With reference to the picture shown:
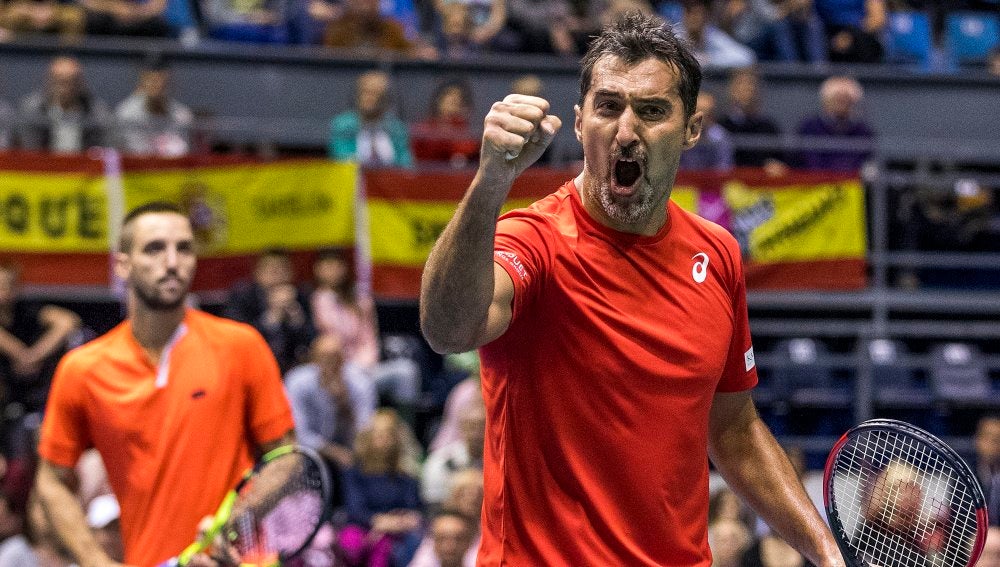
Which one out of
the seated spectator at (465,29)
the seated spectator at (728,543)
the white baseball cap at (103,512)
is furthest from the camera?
the seated spectator at (465,29)

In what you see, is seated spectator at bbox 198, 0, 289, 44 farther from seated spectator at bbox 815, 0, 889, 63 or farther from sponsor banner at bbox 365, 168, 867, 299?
seated spectator at bbox 815, 0, 889, 63

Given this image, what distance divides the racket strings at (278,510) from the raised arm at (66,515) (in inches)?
19.1

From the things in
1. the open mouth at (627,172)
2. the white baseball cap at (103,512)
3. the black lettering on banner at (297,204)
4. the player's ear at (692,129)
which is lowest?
the white baseball cap at (103,512)

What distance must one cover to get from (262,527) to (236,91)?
8036mm

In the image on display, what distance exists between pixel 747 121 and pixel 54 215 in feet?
18.8

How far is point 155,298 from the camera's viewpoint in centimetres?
577

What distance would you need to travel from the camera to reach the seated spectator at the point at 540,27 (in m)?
13.7

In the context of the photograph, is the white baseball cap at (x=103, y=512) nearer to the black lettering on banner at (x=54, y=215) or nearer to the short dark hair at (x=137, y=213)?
the short dark hair at (x=137, y=213)

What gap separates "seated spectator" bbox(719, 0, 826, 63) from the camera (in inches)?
574

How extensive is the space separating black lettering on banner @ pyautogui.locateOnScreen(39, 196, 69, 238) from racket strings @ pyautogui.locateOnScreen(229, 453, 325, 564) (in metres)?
5.89

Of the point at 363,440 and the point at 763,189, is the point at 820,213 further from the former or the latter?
the point at 363,440

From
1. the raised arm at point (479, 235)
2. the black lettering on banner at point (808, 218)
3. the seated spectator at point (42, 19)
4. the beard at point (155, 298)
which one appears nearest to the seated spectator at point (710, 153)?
the black lettering on banner at point (808, 218)

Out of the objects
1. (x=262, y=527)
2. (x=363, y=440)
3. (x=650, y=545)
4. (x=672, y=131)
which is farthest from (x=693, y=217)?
(x=363, y=440)

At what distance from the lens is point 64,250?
10.9 m
